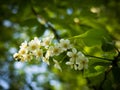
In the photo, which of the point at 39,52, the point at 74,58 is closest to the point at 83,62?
the point at 74,58

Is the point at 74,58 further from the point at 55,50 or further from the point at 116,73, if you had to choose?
the point at 116,73

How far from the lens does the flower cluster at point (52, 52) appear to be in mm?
1831

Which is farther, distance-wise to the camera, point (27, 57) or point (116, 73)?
point (27, 57)

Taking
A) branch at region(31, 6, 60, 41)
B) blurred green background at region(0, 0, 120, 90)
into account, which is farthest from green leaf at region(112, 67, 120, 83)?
branch at region(31, 6, 60, 41)

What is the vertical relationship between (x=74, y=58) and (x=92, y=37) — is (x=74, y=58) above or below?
below

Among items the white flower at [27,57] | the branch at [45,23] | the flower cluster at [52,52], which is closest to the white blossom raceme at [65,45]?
the flower cluster at [52,52]

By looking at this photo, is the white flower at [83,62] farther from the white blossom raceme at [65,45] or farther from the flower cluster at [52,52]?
the white blossom raceme at [65,45]

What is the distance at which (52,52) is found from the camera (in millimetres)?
1856

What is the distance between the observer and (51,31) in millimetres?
2900

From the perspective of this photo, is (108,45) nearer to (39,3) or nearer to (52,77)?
(39,3)

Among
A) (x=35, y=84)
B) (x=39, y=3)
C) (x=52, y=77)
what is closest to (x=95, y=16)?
(x=39, y=3)

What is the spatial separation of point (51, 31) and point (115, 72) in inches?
46.6

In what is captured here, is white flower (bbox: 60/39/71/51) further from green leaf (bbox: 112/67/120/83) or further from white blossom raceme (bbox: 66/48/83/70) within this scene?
green leaf (bbox: 112/67/120/83)

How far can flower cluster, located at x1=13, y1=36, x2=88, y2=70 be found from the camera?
→ 1.83 meters
